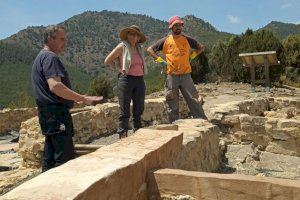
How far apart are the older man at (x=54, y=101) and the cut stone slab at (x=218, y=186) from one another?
2.95 ft

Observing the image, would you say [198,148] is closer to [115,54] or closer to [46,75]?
[115,54]

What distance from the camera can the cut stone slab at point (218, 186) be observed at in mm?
3032

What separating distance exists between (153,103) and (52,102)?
24.1 ft

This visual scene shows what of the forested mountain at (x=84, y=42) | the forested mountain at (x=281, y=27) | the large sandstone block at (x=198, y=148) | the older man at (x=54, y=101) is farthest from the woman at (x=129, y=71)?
the forested mountain at (x=281, y=27)

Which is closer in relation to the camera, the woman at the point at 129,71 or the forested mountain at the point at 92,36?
the woman at the point at 129,71

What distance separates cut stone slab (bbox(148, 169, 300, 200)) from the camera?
303 cm

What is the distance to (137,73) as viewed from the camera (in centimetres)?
591

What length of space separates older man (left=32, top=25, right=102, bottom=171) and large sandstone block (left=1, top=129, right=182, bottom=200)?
51 cm

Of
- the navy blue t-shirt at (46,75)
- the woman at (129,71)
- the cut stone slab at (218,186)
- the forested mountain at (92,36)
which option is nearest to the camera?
the cut stone slab at (218,186)

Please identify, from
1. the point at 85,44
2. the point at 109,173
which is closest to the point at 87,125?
the point at 109,173

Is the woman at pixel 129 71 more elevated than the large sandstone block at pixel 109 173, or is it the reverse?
the woman at pixel 129 71

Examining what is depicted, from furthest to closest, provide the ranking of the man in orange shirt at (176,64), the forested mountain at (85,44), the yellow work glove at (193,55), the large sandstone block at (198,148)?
the forested mountain at (85,44)
the yellow work glove at (193,55)
the man in orange shirt at (176,64)
the large sandstone block at (198,148)

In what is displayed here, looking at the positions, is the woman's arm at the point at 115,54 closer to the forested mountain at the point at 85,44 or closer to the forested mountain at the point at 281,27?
the forested mountain at the point at 85,44

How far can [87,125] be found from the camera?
369 inches
